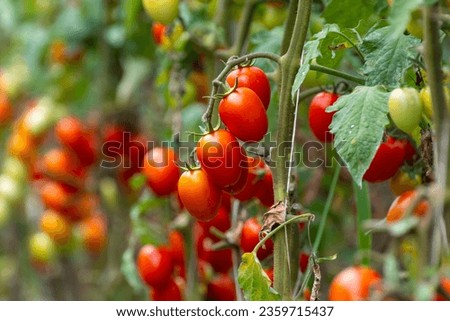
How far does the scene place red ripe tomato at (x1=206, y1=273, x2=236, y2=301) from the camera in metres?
1.34

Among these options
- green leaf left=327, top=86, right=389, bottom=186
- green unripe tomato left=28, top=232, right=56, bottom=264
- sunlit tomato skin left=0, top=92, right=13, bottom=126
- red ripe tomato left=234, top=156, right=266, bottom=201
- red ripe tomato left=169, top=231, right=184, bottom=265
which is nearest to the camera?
green leaf left=327, top=86, right=389, bottom=186

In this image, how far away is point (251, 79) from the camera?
925 mm

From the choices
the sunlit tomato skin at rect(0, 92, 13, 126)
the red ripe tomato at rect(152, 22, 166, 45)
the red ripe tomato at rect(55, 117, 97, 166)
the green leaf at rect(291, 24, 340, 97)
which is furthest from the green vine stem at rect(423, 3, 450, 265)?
the sunlit tomato skin at rect(0, 92, 13, 126)

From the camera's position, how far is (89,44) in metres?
2.08

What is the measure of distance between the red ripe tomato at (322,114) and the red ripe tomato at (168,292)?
1.45 feet

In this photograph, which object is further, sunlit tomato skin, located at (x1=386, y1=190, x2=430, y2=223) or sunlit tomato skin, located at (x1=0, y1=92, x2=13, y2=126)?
sunlit tomato skin, located at (x1=0, y1=92, x2=13, y2=126)

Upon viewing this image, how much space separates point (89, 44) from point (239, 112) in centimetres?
129

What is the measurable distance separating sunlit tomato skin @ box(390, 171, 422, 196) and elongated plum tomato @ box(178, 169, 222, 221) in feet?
0.92

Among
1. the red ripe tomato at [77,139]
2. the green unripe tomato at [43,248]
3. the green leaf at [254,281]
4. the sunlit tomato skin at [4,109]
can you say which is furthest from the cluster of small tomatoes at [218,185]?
the sunlit tomato skin at [4,109]

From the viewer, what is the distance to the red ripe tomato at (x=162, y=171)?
51.4 inches

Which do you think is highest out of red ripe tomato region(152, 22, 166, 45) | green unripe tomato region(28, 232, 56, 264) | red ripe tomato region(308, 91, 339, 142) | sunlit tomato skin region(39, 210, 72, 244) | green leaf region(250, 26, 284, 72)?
red ripe tomato region(152, 22, 166, 45)

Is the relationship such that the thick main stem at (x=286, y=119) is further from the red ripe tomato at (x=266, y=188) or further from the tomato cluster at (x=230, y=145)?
the red ripe tomato at (x=266, y=188)

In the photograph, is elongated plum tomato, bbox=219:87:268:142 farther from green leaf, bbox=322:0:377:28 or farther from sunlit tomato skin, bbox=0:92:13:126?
sunlit tomato skin, bbox=0:92:13:126

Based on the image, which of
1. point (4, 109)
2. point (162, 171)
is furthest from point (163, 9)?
point (4, 109)
